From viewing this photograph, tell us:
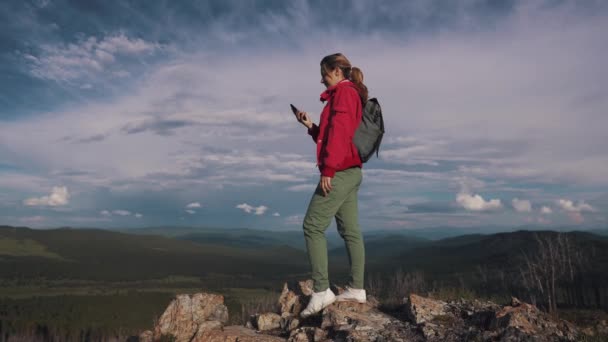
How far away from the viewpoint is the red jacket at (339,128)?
282 inches

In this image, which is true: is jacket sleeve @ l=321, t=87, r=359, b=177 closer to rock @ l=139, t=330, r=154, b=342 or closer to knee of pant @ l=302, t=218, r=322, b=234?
knee of pant @ l=302, t=218, r=322, b=234

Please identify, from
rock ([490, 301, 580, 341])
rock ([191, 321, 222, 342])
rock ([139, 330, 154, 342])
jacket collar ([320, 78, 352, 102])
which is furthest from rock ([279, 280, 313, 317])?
jacket collar ([320, 78, 352, 102])

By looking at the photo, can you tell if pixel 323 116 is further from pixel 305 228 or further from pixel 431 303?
pixel 431 303

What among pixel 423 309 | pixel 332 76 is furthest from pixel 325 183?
pixel 423 309

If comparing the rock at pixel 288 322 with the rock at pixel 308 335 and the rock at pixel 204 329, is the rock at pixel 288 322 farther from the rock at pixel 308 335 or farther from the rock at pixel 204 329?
the rock at pixel 204 329

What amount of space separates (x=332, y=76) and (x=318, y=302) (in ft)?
12.5

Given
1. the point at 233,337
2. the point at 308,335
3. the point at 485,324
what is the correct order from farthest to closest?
1. the point at 233,337
2. the point at 308,335
3. the point at 485,324

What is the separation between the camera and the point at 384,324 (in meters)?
6.98

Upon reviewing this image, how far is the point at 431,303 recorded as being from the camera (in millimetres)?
7426

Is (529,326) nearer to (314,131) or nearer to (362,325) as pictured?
(362,325)

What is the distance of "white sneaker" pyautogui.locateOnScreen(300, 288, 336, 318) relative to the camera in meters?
7.83

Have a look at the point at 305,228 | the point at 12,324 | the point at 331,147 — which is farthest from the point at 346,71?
the point at 12,324

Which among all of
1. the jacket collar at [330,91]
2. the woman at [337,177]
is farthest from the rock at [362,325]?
the jacket collar at [330,91]

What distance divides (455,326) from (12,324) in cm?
13861
